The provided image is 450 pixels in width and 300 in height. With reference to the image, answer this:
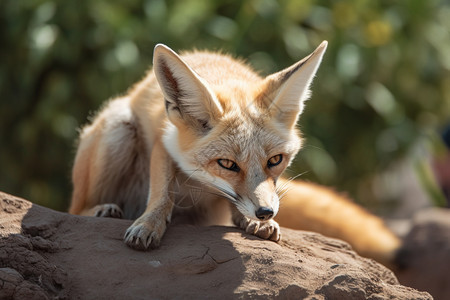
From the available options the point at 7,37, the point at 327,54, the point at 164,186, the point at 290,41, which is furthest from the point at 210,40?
the point at 164,186

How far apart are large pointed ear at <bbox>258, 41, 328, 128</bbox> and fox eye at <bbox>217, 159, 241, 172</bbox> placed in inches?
20.7

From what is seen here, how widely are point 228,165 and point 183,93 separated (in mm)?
618

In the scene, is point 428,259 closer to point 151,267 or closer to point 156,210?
point 156,210

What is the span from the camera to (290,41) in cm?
875

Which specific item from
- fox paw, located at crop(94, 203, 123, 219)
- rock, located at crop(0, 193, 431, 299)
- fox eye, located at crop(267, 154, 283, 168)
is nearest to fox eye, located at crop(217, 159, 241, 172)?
fox eye, located at crop(267, 154, 283, 168)

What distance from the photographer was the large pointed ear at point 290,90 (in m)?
4.21

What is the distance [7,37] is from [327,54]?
4552mm

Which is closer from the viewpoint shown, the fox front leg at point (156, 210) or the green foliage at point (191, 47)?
the fox front leg at point (156, 210)

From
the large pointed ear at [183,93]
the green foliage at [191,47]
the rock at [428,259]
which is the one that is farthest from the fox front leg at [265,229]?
the green foliage at [191,47]

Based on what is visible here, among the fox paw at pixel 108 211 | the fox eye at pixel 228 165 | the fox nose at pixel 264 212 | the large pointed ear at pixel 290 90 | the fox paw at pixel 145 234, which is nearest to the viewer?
the fox nose at pixel 264 212

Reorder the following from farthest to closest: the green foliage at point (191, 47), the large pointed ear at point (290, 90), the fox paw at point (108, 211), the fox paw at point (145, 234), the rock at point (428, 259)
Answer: the green foliage at point (191, 47), the rock at point (428, 259), the fox paw at point (108, 211), the large pointed ear at point (290, 90), the fox paw at point (145, 234)

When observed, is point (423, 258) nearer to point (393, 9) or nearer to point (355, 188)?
point (355, 188)

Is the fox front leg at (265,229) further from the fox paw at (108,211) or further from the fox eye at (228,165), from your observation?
the fox paw at (108,211)

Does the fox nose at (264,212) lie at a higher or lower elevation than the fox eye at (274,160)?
lower
